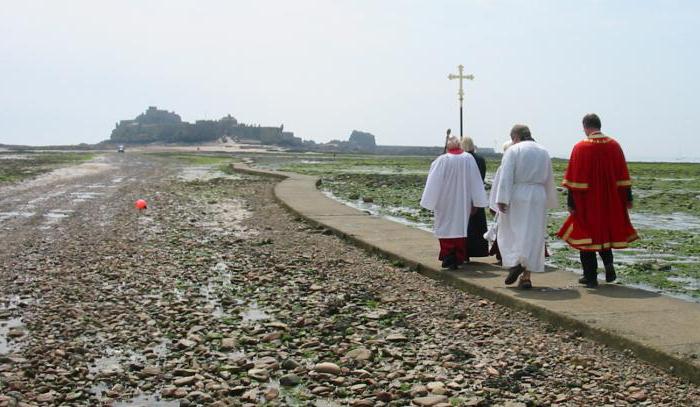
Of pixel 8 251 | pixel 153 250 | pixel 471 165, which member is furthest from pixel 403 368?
pixel 8 251

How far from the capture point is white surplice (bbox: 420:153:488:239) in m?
8.77

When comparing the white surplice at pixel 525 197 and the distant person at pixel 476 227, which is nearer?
the white surplice at pixel 525 197

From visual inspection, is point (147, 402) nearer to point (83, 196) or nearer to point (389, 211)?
point (389, 211)

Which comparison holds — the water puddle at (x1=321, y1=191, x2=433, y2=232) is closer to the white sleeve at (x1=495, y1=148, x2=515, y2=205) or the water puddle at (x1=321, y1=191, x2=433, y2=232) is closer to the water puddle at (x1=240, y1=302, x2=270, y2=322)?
the white sleeve at (x1=495, y1=148, x2=515, y2=205)

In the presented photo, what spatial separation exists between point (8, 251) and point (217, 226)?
176 inches

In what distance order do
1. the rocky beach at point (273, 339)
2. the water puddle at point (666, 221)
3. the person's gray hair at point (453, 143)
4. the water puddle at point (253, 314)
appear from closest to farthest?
the rocky beach at point (273, 339) → the water puddle at point (253, 314) → the person's gray hair at point (453, 143) → the water puddle at point (666, 221)

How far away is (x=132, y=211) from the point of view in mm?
17328

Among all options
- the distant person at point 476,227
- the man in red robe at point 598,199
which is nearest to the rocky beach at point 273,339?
the distant person at point 476,227

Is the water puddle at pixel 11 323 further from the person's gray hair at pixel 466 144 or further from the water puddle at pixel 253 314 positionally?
the person's gray hair at pixel 466 144

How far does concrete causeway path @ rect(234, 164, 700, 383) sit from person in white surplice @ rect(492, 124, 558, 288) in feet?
0.95

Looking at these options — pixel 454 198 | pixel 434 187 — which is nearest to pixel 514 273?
pixel 454 198

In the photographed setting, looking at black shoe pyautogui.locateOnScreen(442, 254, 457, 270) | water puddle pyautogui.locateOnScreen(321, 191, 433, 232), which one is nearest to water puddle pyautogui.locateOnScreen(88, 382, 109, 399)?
black shoe pyautogui.locateOnScreen(442, 254, 457, 270)

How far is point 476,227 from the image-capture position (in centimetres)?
912

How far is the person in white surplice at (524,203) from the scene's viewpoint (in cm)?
750
